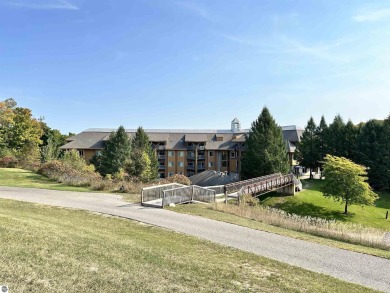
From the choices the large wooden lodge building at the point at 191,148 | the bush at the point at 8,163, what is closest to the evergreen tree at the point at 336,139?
the large wooden lodge building at the point at 191,148

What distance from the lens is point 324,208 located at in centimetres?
3431

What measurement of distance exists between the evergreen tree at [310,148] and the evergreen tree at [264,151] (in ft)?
39.0

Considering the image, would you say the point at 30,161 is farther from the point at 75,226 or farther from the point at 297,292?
the point at 297,292

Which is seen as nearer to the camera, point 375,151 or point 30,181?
point 30,181

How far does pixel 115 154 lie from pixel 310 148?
3454 centimetres

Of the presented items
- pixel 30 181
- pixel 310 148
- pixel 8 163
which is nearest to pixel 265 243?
pixel 30 181

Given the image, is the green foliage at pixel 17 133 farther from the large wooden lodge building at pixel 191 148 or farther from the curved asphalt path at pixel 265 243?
the curved asphalt path at pixel 265 243

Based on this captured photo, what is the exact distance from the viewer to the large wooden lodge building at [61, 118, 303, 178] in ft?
209

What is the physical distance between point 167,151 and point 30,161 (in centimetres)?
3025

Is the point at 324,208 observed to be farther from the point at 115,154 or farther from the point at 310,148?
the point at 115,154

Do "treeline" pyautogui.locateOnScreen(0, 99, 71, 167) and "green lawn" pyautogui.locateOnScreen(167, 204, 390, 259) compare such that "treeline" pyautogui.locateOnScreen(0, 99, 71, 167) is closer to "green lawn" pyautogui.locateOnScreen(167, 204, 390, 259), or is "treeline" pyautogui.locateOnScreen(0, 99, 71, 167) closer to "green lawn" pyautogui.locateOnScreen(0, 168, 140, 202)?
"green lawn" pyautogui.locateOnScreen(0, 168, 140, 202)

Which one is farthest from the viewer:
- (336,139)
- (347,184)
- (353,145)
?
(336,139)

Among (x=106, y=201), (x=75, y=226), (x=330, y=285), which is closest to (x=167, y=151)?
(x=106, y=201)

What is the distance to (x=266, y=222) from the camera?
59.1 ft
